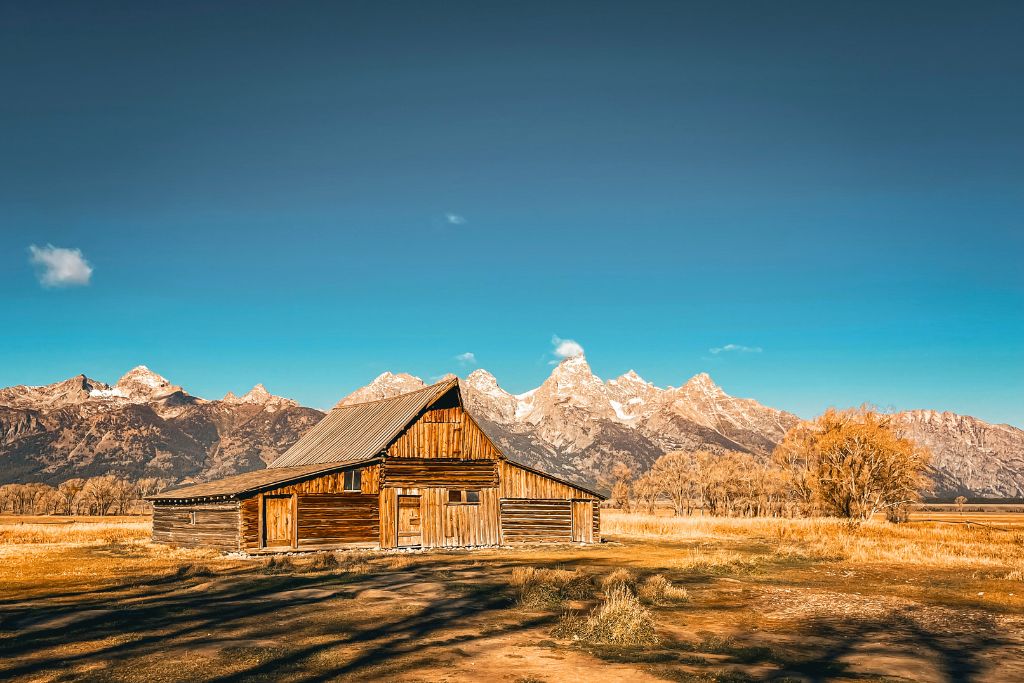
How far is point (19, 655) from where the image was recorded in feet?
42.2

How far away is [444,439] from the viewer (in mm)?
39344

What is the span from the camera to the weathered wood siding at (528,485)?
133ft

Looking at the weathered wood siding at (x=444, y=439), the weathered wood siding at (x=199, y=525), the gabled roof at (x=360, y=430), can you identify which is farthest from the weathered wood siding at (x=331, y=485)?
the weathered wood siding at (x=199, y=525)

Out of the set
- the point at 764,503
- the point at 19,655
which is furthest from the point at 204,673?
the point at 764,503

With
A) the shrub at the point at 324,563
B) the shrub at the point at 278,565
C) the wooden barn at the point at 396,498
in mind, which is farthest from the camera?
the wooden barn at the point at 396,498

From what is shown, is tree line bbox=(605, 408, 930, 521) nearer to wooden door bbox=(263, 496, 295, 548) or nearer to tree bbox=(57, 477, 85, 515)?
wooden door bbox=(263, 496, 295, 548)

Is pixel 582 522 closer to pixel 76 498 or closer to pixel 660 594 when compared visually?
pixel 660 594

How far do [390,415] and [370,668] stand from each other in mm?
30332

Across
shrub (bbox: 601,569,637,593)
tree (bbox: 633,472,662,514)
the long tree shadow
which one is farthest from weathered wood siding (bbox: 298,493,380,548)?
tree (bbox: 633,472,662,514)

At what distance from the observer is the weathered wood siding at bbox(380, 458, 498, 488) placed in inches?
1474

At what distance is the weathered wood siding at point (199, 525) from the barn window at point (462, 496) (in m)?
10.8

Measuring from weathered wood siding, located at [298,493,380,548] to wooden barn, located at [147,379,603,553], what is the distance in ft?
0.16

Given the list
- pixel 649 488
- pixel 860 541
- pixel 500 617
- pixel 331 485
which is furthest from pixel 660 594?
pixel 649 488

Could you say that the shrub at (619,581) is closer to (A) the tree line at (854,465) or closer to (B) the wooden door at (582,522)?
(B) the wooden door at (582,522)
